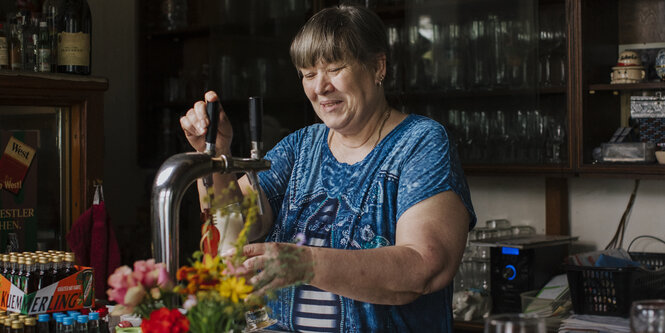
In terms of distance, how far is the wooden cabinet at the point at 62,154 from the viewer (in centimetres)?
272

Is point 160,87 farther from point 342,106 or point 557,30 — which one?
point 342,106

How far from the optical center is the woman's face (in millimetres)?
1713

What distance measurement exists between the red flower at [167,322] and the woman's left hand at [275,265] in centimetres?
10

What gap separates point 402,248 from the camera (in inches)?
57.2

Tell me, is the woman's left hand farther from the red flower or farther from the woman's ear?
the woman's ear

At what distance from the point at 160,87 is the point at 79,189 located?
1120 millimetres

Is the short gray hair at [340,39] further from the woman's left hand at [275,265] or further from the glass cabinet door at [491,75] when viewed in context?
the glass cabinet door at [491,75]

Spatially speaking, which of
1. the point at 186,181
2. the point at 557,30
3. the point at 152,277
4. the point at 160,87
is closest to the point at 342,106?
the point at 186,181

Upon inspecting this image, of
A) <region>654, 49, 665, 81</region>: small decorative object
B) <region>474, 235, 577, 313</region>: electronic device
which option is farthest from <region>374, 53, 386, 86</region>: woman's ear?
<region>654, 49, 665, 81</region>: small decorative object

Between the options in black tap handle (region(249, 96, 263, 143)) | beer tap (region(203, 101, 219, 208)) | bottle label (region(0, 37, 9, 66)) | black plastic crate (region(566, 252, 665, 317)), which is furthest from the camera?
bottle label (region(0, 37, 9, 66))

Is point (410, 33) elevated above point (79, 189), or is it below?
above

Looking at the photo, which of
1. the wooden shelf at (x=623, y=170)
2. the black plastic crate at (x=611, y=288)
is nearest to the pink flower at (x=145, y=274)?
the black plastic crate at (x=611, y=288)

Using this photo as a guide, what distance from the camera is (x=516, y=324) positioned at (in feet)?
2.92

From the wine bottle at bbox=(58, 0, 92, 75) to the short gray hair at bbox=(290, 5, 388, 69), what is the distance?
1314 mm
